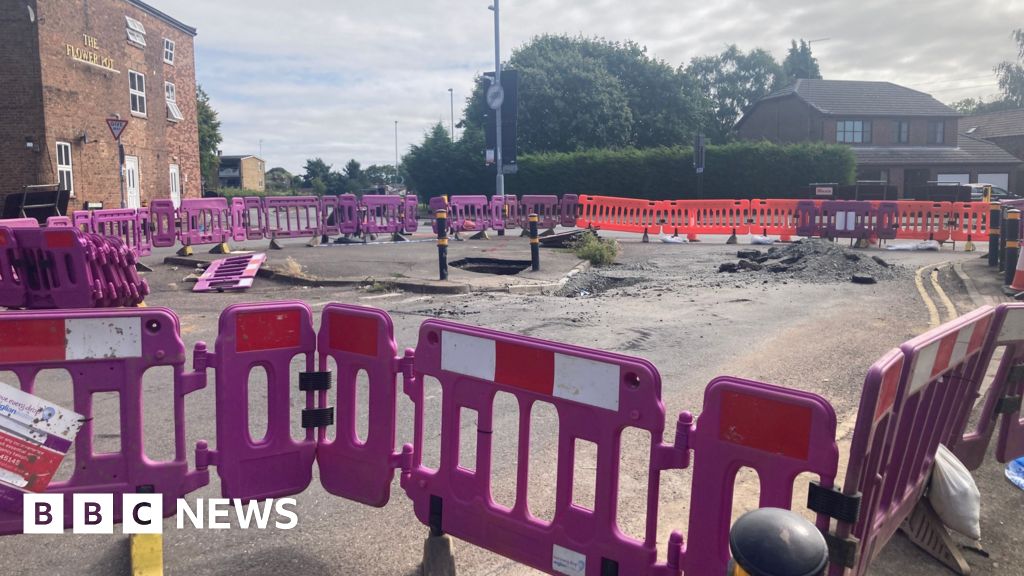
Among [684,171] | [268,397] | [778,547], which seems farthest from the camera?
[684,171]

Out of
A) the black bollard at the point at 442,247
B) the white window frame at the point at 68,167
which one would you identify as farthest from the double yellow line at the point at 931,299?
the white window frame at the point at 68,167

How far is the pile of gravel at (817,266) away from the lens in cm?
1429

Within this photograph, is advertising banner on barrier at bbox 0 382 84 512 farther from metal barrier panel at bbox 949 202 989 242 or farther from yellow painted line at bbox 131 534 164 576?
metal barrier panel at bbox 949 202 989 242

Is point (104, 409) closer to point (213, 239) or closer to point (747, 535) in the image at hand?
point (747, 535)

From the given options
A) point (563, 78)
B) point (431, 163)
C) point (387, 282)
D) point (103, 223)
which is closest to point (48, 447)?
point (387, 282)

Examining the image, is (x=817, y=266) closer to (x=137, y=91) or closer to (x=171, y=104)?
(x=137, y=91)

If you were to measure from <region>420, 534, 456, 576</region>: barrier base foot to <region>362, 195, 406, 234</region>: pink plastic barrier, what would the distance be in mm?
19468

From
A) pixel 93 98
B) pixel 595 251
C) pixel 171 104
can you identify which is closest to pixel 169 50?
pixel 171 104

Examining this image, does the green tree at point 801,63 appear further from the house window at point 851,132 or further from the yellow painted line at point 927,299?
the yellow painted line at point 927,299

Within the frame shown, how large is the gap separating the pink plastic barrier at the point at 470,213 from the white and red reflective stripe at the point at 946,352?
20183 mm

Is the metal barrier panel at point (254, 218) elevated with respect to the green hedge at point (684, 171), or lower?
lower

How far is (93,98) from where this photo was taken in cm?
2747

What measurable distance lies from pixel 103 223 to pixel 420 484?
13.6 metres

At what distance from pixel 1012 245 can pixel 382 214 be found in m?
15.8
